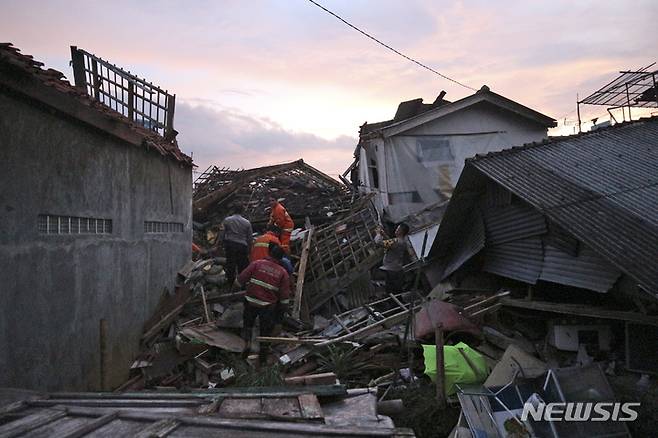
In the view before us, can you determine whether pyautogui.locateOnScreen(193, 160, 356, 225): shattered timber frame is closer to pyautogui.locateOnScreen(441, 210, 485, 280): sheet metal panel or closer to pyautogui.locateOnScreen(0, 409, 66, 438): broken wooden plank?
pyautogui.locateOnScreen(441, 210, 485, 280): sheet metal panel

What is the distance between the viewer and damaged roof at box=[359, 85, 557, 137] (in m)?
14.8

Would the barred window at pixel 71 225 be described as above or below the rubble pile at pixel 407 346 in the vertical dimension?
above

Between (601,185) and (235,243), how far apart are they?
694 centimetres

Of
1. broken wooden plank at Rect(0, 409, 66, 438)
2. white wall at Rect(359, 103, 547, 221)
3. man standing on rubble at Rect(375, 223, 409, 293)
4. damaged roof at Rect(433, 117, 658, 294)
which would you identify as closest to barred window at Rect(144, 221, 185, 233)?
man standing on rubble at Rect(375, 223, 409, 293)

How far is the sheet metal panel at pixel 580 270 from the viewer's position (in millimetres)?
5867

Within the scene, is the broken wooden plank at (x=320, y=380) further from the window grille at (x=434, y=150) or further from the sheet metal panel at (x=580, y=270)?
the window grille at (x=434, y=150)

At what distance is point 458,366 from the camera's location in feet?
19.6

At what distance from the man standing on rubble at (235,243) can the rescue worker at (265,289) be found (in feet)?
7.53

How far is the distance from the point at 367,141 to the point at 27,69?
37.9 ft

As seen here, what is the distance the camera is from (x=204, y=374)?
7.63 m

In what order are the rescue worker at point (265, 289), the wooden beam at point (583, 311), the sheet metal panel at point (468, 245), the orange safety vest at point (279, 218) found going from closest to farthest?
the wooden beam at point (583, 311) < the rescue worker at point (265, 289) < the sheet metal panel at point (468, 245) < the orange safety vest at point (279, 218)

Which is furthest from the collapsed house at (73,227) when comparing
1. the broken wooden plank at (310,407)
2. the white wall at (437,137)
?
the white wall at (437,137)

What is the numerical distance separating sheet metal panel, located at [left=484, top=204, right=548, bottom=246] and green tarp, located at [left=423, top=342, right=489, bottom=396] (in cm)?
234

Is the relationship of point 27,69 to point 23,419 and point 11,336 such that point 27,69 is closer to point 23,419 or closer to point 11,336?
point 11,336
